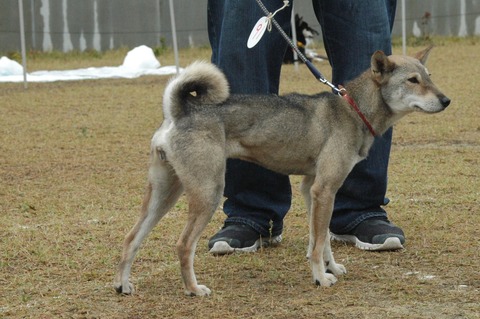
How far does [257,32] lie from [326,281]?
1253mm

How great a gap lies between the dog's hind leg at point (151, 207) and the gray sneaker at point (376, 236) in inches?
47.4

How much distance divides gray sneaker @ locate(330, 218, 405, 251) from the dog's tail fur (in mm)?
1249

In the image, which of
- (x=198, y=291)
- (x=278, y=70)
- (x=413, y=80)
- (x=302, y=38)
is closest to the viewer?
(x=198, y=291)

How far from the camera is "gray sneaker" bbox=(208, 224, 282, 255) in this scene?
4.76 metres

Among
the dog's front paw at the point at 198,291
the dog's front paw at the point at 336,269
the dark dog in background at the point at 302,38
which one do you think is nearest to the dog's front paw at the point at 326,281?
the dog's front paw at the point at 336,269

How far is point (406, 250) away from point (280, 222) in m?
0.70

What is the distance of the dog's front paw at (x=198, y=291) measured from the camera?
3.94 meters

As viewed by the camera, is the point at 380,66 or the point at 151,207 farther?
the point at 380,66

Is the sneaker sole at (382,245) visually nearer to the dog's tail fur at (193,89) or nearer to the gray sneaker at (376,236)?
the gray sneaker at (376,236)

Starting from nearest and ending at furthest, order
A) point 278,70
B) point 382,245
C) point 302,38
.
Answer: point 382,245 → point 278,70 → point 302,38

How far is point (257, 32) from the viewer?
4.52m

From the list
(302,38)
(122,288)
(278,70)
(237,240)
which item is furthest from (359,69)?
(302,38)

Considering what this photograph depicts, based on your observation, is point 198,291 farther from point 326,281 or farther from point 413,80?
point 413,80

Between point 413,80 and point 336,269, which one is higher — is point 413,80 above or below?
above
